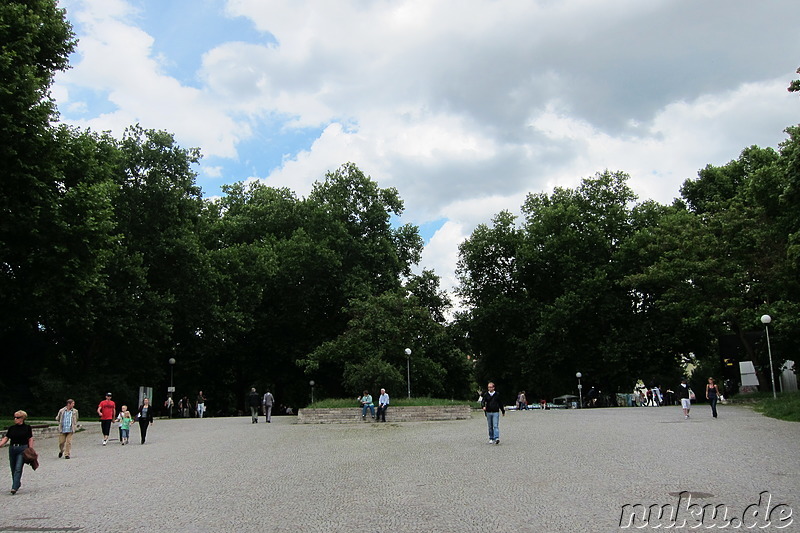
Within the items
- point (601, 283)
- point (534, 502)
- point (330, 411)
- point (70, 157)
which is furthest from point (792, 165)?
point (601, 283)

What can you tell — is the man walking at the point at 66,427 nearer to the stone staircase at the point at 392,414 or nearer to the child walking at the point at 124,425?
the child walking at the point at 124,425

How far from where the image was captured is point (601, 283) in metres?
47.6

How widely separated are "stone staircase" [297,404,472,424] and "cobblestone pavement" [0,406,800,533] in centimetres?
1147

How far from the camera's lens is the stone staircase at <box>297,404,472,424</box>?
29625 mm

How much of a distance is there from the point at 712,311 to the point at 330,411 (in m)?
22.0

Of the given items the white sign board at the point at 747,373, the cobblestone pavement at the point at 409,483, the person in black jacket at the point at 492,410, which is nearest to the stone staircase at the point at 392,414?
the cobblestone pavement at the point at 409,483

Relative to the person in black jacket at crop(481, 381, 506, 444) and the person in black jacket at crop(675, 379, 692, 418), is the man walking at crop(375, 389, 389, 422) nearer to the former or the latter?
the person in black jacket at crop(675, 379, 692, 418)

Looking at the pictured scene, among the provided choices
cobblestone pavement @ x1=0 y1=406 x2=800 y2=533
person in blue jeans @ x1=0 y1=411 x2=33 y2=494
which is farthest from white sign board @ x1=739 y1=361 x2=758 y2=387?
person in blue jeans @ x1=0 y1=411 x2=33 y2=494

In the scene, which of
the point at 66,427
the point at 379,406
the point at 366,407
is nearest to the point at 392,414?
the point at 366,407

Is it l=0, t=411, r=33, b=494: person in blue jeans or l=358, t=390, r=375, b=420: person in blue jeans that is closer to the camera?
l=0, t=411, r=33, b=494: person in blue jeans

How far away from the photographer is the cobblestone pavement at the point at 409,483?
757 centimetres

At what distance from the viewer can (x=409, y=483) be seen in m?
10.1

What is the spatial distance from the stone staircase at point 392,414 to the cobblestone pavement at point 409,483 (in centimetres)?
1147

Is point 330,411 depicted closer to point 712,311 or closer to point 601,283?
point 712,311
